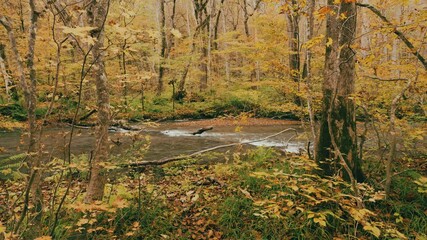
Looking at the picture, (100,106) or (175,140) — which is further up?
(100,106)

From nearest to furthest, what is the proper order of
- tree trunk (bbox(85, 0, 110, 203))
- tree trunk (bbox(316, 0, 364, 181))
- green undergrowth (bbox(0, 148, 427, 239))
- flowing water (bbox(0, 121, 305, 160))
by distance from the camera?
green undergrowth (bbox(0, 148, 427, 239)) → tree trunk (bbox(85, 0, 110, 203)) → tree trunk (bbox(316, 0, 364, 181)) → flowing water (bbox(0, 121, 305, 160))

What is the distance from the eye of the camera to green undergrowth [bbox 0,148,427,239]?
3.31 m

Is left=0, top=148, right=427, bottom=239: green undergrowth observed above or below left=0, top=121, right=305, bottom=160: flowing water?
above

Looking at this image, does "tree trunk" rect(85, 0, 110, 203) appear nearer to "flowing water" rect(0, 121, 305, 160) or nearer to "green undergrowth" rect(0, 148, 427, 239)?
"green undergrowth" rect(0, 148, 427, 239)

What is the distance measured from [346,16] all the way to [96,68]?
355cm

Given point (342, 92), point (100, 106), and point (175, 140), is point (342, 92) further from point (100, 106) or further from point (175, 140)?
point (175, 140)

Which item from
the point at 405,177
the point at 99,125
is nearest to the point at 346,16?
the point at 405,177

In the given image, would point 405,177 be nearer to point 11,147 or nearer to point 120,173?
point 120,173

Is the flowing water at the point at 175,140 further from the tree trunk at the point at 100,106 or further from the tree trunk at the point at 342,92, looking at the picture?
the tree trunk at the point at 100,106

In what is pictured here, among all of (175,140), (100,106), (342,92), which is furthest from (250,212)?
(175,140)

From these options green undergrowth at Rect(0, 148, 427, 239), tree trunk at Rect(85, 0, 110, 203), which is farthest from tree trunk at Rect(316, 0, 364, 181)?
tree trunk at Rect(85, 0, 110, 203)

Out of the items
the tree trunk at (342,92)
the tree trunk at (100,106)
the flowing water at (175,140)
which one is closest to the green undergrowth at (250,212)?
the tree trunk at (100,106)

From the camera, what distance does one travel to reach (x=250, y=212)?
3959 mm

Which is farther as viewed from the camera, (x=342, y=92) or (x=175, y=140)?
(x=175, y=140)
